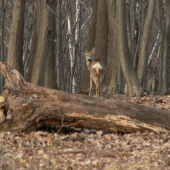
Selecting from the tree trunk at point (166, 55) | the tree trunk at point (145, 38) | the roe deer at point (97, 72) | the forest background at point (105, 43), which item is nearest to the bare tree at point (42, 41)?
the forest background at point (105, 43)

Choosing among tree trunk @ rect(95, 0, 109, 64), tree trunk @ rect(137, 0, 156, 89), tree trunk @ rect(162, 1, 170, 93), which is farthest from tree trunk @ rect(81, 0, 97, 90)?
tree trunk @ rect(162, 1, 170, 93)

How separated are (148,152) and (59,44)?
1186 cm

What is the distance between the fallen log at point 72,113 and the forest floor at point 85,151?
16cm

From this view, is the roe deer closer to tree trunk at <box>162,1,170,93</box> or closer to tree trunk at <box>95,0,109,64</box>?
tree trunk at <box>95,0,109,64</box>

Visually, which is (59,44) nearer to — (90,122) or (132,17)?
(132,17)

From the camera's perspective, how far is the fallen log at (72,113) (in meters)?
5.75

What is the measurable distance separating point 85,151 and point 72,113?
115 cm

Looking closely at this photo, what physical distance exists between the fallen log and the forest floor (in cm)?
16

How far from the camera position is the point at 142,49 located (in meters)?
12.1

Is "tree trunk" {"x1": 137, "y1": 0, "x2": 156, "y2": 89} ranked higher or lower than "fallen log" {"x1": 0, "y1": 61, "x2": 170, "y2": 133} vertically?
higher

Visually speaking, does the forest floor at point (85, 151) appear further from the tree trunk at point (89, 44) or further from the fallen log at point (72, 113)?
the tree trunk at point (89, 44)

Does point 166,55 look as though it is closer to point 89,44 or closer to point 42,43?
point 89,44

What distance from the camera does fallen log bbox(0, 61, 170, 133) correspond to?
575cm

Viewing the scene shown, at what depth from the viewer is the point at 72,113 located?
19.4 feet
